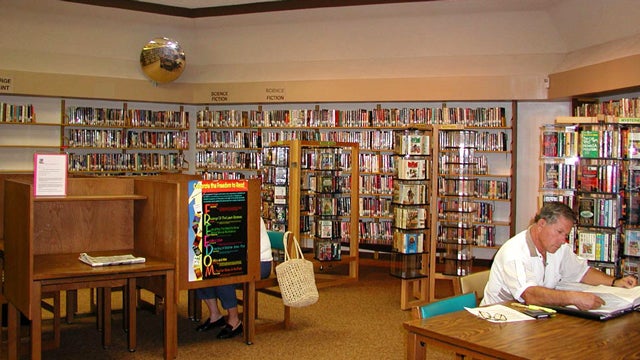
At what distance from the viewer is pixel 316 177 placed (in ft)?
23.9

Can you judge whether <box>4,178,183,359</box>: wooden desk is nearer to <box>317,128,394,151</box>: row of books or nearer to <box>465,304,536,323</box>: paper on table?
<box>465,304,536,323</box>: paper on table

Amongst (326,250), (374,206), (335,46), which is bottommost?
(326,250)

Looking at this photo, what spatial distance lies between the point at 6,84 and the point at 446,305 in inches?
316

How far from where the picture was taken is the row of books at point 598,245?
5840 millimetres

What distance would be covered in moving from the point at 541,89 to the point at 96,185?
6249mm

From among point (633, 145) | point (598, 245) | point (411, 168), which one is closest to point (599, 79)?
point (633, 145)

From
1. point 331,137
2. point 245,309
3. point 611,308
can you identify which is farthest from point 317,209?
point 611,308

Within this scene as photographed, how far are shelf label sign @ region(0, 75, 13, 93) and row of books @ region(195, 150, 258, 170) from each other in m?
3.00

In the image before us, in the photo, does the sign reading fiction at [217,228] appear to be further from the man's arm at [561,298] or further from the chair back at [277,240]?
the man's arm at [561,298]

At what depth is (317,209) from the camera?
7301 mm

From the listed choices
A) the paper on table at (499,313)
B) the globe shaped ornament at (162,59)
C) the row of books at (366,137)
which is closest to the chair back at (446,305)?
the paper on table at (499,313)

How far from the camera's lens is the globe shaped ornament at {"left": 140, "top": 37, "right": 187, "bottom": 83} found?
9.47m

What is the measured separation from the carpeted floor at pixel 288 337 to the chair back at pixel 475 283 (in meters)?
1.16

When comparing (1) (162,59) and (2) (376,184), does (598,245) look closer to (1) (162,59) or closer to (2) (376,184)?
(2) (376,184)
